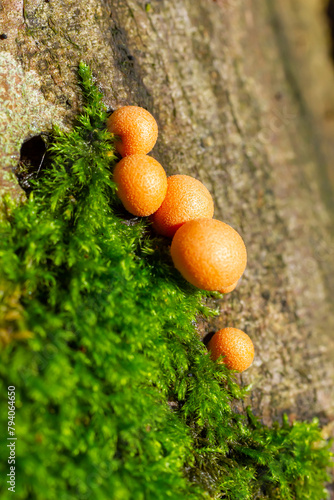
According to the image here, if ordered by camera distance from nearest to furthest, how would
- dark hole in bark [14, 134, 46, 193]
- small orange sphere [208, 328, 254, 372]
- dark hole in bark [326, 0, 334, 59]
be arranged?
dark hole in bark [14, 134, 46, 193] < small orange sphere [208, 328, 254, 372] < dark hole in bark [326, 0, 334, 59]

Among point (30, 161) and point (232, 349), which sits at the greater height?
point (30, 161)

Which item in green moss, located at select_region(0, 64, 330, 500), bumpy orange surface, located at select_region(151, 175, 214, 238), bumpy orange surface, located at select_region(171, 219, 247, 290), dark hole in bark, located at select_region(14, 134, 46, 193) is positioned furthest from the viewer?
bumpy orange surface, located at select_region(151, 175, 214, 238)

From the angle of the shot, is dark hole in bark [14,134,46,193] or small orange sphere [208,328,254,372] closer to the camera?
dark hole in bark [14,134,46,193]

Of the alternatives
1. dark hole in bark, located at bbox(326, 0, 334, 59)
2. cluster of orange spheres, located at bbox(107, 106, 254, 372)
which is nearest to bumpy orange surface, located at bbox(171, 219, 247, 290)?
cluster of orange spheres, located at bbox(107, 106, 254, 372)

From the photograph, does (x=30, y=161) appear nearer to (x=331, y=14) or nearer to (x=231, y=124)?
(x=231, y=124)

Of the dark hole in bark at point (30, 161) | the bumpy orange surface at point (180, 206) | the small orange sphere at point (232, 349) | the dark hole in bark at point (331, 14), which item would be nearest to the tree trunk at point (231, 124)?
the dark hole in bark at point (30, 161)

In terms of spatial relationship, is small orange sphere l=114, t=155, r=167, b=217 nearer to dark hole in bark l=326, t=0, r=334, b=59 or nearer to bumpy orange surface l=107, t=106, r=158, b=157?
bumpy orange surface l=107, t=106, r=158, b=157

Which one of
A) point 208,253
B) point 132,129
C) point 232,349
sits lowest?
point 232,349

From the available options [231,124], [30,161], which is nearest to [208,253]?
[30,161]
